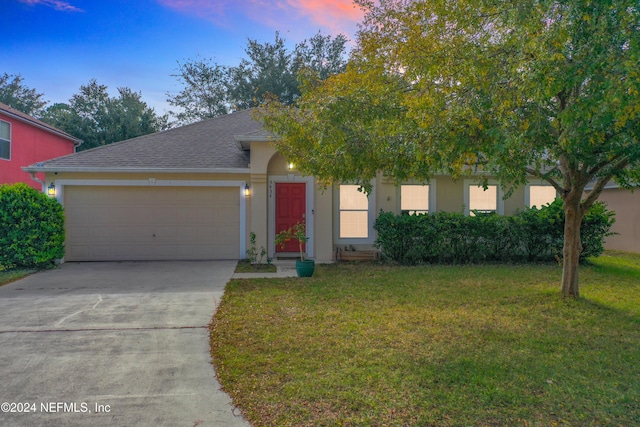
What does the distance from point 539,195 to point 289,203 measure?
24.0ft

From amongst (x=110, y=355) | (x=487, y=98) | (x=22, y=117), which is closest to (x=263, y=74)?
(x=22, y=117)

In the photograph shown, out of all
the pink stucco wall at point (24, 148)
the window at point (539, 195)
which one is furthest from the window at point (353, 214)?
the pink stucco wall at point (24, 148)

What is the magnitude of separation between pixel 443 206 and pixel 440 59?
23.2 ft

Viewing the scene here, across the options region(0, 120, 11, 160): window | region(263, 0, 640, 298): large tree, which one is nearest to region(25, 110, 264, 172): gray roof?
region(263, 0, 640, 298): large tree

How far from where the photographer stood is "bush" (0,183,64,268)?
29.8 feet

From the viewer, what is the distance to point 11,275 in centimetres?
862

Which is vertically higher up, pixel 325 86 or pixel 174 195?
pixel 325 86

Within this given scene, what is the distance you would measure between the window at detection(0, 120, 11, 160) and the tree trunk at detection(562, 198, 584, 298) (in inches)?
682

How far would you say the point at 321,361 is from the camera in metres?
4.08

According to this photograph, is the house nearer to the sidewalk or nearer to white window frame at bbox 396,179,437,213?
white window frame at bbox 396,179,437,213

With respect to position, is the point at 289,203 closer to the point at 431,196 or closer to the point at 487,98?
the point at 431,196

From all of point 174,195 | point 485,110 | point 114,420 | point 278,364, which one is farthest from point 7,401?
point 174,195

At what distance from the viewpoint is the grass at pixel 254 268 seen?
9219 mm

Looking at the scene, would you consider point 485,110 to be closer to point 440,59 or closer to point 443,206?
point 440,59
